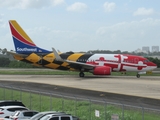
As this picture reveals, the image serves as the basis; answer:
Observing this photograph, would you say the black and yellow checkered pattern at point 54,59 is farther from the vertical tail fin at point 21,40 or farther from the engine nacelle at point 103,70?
the engine nacelle at point 103,70

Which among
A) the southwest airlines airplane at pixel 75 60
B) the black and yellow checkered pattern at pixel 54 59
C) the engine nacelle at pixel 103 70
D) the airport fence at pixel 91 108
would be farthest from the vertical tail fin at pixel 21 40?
the airport fence at pixel 91 108

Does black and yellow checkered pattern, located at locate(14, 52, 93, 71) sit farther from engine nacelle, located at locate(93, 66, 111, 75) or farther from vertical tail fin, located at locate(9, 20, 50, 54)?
engine nacelle, located at locate(93, 66, 111, 75)

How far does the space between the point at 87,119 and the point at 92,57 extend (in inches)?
1403

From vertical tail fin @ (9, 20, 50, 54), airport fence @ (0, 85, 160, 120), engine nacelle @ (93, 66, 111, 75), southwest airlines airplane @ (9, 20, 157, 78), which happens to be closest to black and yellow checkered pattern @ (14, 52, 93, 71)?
southwest airlines airplane @ (9, 20, 157, 78)

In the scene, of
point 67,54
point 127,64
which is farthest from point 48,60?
point 127,64

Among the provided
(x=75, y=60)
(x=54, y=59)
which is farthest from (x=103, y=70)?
(x=54, y=59)

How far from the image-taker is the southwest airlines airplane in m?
55.7

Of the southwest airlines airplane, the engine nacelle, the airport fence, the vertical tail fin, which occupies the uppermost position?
the vertical tail fin

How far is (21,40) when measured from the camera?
58.8 meters

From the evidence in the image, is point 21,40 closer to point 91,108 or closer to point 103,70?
point 103,70

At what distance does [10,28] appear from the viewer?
193 feet

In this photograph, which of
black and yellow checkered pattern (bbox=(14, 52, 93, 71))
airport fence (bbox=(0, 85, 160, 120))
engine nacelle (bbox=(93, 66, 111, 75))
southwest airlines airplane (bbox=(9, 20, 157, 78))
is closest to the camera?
airport fence (bbox=(0, 85, 160, 120))

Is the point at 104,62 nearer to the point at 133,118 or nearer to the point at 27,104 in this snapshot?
the point at 27,104

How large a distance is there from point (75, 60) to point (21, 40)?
9.05 meters
